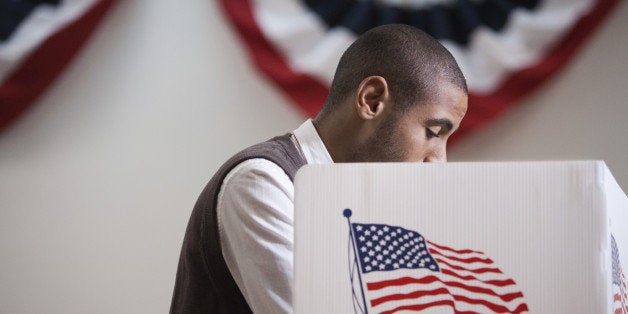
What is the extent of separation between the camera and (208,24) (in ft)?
6.89

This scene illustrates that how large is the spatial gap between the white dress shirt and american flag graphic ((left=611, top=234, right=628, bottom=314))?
351mm

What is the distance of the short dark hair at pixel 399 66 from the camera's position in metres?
1.25

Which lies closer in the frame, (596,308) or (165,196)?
(596,308)

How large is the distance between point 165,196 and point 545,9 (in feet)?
3.54

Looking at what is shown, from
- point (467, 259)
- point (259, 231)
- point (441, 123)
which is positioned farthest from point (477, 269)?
point (441, 123)

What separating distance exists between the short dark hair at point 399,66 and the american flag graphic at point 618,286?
506 mm

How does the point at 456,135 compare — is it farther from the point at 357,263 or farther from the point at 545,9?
the point at 357,263

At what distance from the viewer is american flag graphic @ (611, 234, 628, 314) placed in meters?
0.74

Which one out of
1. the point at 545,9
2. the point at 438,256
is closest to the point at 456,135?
the point at 545,9

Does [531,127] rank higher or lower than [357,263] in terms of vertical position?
higher

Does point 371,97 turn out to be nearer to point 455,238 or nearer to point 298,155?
point 298,155

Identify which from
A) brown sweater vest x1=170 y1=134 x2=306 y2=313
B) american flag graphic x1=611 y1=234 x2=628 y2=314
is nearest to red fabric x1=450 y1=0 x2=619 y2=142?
brown sweater vest x1=170 y1=134 x2=306 y2=313

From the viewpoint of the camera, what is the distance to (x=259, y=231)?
0.97 metres

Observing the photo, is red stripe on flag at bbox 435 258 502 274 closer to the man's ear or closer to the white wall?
the man's ear
